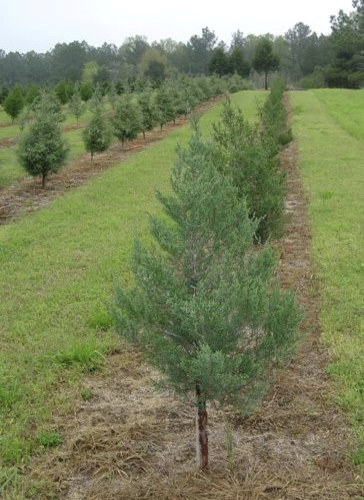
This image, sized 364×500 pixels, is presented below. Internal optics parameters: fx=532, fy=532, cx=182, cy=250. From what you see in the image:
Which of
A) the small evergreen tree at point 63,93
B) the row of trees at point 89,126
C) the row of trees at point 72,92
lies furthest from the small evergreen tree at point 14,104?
the small evergreen tree at point 63,93

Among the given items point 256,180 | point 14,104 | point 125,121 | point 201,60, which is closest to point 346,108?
point 125,121

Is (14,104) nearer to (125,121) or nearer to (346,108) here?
(125,121)

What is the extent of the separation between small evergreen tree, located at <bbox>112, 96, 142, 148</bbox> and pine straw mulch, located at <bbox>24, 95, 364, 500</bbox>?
19827 millimetres

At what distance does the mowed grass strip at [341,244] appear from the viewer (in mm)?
5678

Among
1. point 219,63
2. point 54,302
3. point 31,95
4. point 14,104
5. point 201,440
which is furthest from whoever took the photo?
point 219,63

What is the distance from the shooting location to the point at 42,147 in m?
16.4

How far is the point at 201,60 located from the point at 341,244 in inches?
3689

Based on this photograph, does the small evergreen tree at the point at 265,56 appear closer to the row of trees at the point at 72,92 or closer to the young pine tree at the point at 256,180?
the row of trees at the point at 72,92


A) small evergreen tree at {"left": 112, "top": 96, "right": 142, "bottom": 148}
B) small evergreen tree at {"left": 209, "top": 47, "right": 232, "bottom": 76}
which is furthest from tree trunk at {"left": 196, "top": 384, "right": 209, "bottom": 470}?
small evergreen tree at {"left": 209, "top": 47, "right": 232, "bottom": 76}

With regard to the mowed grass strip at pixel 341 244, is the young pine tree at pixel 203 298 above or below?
above

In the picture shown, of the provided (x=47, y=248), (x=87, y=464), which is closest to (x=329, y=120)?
(x=47, y=248)

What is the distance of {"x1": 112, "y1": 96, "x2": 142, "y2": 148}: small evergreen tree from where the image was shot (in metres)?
24.5

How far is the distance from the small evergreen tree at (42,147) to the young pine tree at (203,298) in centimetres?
1345

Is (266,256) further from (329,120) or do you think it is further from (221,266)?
(329,120)
